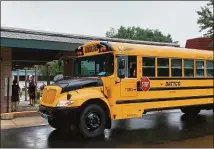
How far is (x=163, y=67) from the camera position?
1080 centimetres

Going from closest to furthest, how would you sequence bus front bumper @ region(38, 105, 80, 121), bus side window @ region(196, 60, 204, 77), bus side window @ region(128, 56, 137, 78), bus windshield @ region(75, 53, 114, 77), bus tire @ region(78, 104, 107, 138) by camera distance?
1. bus front bumper @ region(38, 105, 80, 121)
2. bus tire @ region(78, 104, 107, 138)
3. bus windshield @ region(75, 53, 114, 77)
4. bus side window @ region(128, 56, 137, 78)
5. bus side window @ region(196, 60, 204, 77)

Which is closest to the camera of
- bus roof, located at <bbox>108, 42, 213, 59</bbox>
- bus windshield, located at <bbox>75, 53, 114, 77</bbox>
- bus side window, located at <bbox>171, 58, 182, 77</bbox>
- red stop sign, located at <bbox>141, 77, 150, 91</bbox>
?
bus windshield, located at <bbox>75, 53, 114, 77</bbox>

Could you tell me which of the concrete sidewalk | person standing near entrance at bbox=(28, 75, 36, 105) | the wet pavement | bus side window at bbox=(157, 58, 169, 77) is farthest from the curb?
bus side window at bbox=(157, 58, 169, 77)

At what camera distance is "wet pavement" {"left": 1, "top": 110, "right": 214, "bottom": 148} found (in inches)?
327

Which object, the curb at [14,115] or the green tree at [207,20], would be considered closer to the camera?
the curb at [14,115]

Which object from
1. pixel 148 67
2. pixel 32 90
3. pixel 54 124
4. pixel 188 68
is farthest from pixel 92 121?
pixel 32 90

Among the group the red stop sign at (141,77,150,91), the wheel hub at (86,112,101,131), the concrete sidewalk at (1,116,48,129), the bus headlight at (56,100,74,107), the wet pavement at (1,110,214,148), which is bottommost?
the wet pavement at (1,110,214,148)

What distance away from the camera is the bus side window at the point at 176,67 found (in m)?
11.1

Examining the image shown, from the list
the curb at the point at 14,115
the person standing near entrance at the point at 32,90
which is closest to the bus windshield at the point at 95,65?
the curb at the point at 14,115

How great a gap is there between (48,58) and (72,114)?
11.2 meters

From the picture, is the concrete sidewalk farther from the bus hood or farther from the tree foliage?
the tree foliage

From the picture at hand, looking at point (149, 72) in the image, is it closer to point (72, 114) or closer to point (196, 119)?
point (72, 114)

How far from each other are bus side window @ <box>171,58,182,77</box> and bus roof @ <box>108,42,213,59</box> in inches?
8.1

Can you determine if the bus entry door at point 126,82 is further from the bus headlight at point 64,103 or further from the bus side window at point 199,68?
the bus side window at point 199,68
